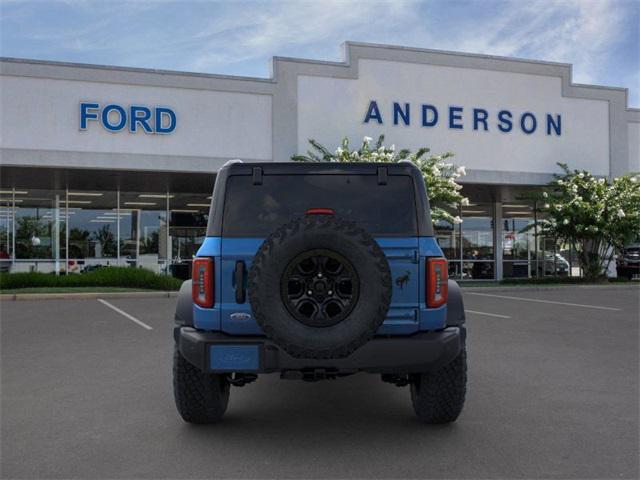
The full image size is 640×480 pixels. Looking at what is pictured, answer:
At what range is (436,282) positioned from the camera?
4500 mm

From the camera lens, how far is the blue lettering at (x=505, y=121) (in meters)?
24.7

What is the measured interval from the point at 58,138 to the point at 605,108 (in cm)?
2141

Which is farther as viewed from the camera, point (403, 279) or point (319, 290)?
point (403, 279)

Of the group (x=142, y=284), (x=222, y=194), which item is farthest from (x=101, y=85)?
(x=222, y=194)

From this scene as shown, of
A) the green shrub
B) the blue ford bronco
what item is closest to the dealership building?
the green shrub

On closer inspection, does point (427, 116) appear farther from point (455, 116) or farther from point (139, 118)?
point (139, 118)

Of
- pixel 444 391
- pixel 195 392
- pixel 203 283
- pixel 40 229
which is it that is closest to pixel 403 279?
pixel 444 391

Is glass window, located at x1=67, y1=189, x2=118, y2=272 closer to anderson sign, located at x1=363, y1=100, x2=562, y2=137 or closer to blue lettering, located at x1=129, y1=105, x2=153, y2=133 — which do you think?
blue lettering, located at x1=129, y1=105, x2=153, y2=133

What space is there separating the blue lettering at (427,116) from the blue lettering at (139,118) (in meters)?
9.92

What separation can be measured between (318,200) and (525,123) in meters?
22.3

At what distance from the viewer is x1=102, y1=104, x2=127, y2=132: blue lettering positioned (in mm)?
20328

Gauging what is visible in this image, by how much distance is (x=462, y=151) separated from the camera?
2414cm

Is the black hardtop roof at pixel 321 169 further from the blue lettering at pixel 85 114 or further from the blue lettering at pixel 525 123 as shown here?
the blue lettering at pixel 525 123

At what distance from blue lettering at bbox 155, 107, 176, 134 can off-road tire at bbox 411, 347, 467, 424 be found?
17.7 meters
